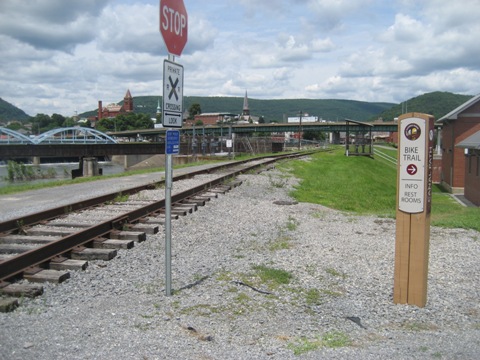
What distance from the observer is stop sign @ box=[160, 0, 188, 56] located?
596 cm

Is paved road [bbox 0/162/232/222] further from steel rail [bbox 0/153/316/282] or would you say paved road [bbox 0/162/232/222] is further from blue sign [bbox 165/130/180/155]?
blue sign [bbox 165/130/180/155]

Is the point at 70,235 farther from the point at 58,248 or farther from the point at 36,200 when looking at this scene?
the point at 36,200

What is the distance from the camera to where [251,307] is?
5848 millimetres

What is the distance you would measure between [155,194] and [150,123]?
17443cm

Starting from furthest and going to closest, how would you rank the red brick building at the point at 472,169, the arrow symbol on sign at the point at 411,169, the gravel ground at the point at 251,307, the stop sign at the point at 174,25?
1. the red brick building at the point at 472,169
2. the arrow symbol on sign at the point at 411,169
3. the stop sign at the point at 174,25
4. the gravel ground at the point at 251,307

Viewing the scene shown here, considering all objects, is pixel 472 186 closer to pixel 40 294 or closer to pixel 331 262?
pixel 331 262

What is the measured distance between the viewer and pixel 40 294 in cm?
591

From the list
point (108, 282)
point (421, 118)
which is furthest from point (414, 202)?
point (108, 282)

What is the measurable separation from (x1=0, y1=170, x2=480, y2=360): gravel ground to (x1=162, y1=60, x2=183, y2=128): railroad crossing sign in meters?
2.12

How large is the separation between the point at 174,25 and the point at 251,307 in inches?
137

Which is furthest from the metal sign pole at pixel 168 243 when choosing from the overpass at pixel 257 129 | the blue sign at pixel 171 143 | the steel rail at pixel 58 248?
the overpass at pixel 257 129

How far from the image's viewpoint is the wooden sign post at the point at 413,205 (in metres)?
6.25

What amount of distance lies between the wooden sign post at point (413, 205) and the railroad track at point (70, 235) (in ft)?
13.6

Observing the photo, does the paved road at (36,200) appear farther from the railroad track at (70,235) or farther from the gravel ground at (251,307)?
the gravel ground at (251,307)
